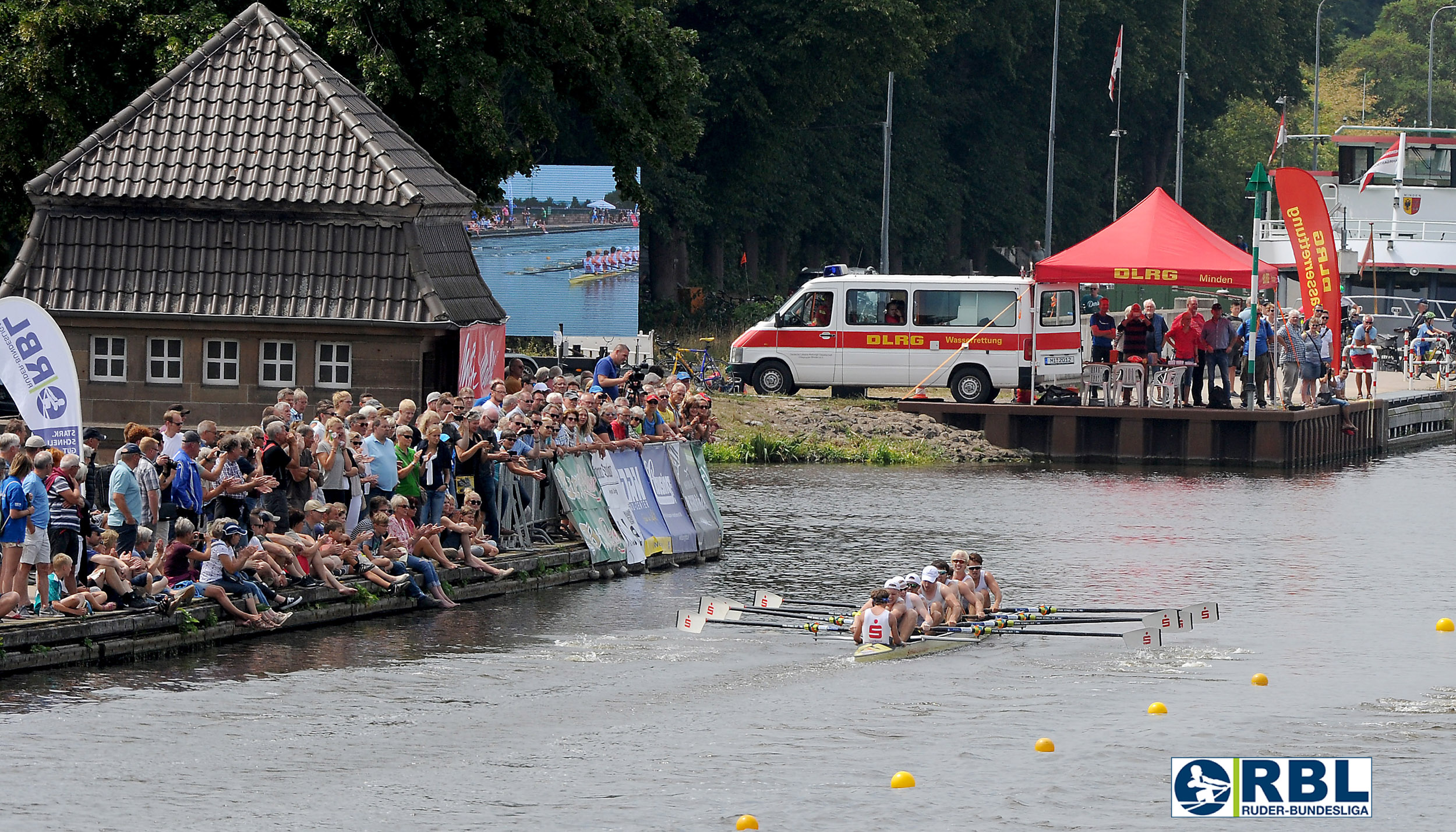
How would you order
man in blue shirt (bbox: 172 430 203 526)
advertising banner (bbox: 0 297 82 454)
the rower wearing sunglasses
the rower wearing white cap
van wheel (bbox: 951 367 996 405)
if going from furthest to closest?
1. van wheel (bbox: 951 367 996 405)
2. the rower wearing sunglasses
3. the rower wearing white cap
4. man in blue shirt (bbox: 172 430 203 526)
5. advertising banner (bbox: 0 297 82 454)

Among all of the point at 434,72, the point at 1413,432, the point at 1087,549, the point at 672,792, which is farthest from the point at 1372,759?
the point at 1413,432

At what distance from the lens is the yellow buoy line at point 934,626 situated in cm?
1877

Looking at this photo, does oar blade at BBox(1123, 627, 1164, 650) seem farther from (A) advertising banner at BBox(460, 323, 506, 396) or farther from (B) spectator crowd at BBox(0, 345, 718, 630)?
(A) advertising banner at BBox(460, 323, 506, 396)

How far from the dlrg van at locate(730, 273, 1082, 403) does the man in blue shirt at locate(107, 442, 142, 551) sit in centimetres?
2221

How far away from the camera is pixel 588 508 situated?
2281 centimetres

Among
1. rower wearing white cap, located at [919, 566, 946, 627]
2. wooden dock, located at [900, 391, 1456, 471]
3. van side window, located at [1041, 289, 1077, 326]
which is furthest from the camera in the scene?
van side window, located at [1041, 289, 1077, 326]

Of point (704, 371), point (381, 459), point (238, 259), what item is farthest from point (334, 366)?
point (704, 371)

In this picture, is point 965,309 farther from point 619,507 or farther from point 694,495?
point 619,507

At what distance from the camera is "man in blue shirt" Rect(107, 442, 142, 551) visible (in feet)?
56.3

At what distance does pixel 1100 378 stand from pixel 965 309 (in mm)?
2832

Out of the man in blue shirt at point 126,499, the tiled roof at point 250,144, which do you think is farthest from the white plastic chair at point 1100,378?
the man in blue shirt at point 126,499

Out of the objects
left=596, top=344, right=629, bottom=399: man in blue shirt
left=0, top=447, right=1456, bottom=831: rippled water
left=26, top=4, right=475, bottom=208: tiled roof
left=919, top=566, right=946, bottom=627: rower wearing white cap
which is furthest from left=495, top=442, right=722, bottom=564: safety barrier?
left=919, top=566, right=946, bottom=627: rower wearing white cap

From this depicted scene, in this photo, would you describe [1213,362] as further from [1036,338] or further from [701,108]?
[701,108]

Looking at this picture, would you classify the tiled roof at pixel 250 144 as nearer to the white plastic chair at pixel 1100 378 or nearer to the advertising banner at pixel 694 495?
the advertising banner at pixel 694 495
